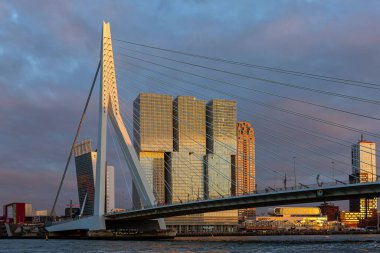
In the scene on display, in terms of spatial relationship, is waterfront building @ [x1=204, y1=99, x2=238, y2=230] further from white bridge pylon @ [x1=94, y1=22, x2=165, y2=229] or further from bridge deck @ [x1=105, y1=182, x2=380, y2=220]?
white bridge pylon @ [x1=94, y1=22, x2=165, y2=229]

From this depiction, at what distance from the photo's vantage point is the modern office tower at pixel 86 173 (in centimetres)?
17575

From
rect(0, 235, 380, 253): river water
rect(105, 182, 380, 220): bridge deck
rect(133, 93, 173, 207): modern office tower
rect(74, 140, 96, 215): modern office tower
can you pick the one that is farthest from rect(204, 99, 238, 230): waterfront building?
rect(0, 235, 380, 253): river water

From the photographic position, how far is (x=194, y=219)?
568 feet

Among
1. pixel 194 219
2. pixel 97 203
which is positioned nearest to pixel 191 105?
pixel 194 219

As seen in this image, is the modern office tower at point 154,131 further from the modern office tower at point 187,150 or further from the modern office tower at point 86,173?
the modern office tower at point 86,173

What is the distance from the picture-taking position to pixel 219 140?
144750 mm

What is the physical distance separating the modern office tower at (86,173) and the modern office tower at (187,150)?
30691 millimetres

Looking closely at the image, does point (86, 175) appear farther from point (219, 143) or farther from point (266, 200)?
point (266, 200)

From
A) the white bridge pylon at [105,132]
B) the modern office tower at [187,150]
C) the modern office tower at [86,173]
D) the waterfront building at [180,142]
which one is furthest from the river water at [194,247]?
the modern office tower at [86,173]

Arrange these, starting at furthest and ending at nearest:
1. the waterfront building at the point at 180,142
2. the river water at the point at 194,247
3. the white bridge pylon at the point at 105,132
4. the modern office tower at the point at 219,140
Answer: the modern office tower at the point at 219,140
the waterfront building at the point at 180,142
the white bridge pylon at the point at 105,132
the river water at the point at 194,247

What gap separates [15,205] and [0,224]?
33939 millimetres

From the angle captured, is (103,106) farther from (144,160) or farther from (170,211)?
(144,160)

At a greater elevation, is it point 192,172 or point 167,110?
point 167,110

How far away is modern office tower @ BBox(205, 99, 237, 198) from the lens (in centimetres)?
14500
